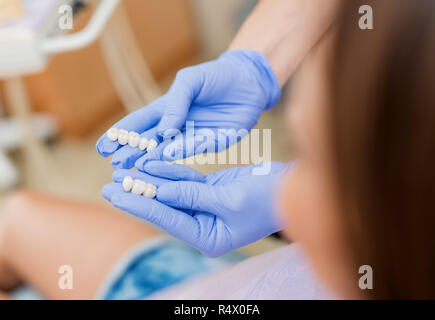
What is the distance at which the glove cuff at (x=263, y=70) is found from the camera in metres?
0.70

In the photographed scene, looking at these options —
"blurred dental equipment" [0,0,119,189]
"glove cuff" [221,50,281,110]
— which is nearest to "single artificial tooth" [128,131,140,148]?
"glove cuff" [221,50,281,110]

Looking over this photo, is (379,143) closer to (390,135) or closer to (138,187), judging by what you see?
(390,135)

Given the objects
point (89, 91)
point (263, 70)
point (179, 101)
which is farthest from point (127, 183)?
point (89, 91)

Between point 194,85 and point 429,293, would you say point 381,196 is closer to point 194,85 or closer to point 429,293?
point 429,293

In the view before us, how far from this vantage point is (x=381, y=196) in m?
0.33

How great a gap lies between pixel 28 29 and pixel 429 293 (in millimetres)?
1001

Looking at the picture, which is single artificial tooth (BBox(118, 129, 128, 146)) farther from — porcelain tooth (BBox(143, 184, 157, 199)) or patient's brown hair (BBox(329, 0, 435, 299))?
patient's brown hair (BBox(329, 0, 435, 299))

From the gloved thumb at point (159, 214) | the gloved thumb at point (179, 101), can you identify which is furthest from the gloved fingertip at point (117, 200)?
the gloved thumb at point (179, 101)

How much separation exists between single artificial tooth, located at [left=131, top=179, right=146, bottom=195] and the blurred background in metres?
1.00

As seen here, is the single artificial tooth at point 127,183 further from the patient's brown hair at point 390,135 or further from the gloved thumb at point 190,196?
the patient's brown hair at point 390,135

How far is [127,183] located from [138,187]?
0.01m

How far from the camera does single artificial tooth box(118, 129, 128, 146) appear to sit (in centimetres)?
57

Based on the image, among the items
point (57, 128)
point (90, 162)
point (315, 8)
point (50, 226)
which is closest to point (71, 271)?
point (50, 226)

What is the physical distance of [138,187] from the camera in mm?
530
